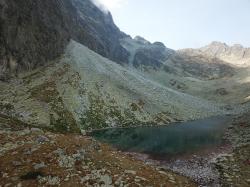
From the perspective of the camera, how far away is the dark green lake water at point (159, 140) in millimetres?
61775

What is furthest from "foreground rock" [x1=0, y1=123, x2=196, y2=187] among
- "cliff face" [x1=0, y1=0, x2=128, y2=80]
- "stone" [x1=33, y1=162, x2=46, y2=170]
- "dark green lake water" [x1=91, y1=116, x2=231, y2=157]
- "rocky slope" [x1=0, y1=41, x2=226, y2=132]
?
"cliff face" [x1=0, y1=0, x2=128, y2=80]

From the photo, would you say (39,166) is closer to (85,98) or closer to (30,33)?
(85,98)

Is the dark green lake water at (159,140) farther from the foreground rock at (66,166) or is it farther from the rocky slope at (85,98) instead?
the foreground rock at (66,166)

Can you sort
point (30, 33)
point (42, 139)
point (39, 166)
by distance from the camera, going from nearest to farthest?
point (39, 166)
point (42, 139)
point (30, 33)

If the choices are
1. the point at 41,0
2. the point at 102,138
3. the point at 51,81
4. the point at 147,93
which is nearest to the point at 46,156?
the point at 102,138

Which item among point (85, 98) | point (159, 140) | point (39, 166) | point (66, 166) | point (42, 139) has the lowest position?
Answer: point (159, 140)

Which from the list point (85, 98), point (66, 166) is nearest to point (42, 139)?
point (66, 166)

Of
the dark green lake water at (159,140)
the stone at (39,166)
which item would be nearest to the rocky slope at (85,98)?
the dark green lake water at (159,140)

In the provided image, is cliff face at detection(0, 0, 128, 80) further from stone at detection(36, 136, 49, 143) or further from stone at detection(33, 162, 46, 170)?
stone at detection(33, 162, 46, 170)

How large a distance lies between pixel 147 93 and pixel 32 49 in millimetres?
47399

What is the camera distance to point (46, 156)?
115 feet

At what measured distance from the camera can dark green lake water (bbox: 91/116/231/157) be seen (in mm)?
61775

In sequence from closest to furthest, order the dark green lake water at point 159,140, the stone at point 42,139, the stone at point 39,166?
the stone at point 39,166, the stone at point 42,139, the dark green lake water at point 159,140

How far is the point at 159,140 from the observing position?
7288cm
